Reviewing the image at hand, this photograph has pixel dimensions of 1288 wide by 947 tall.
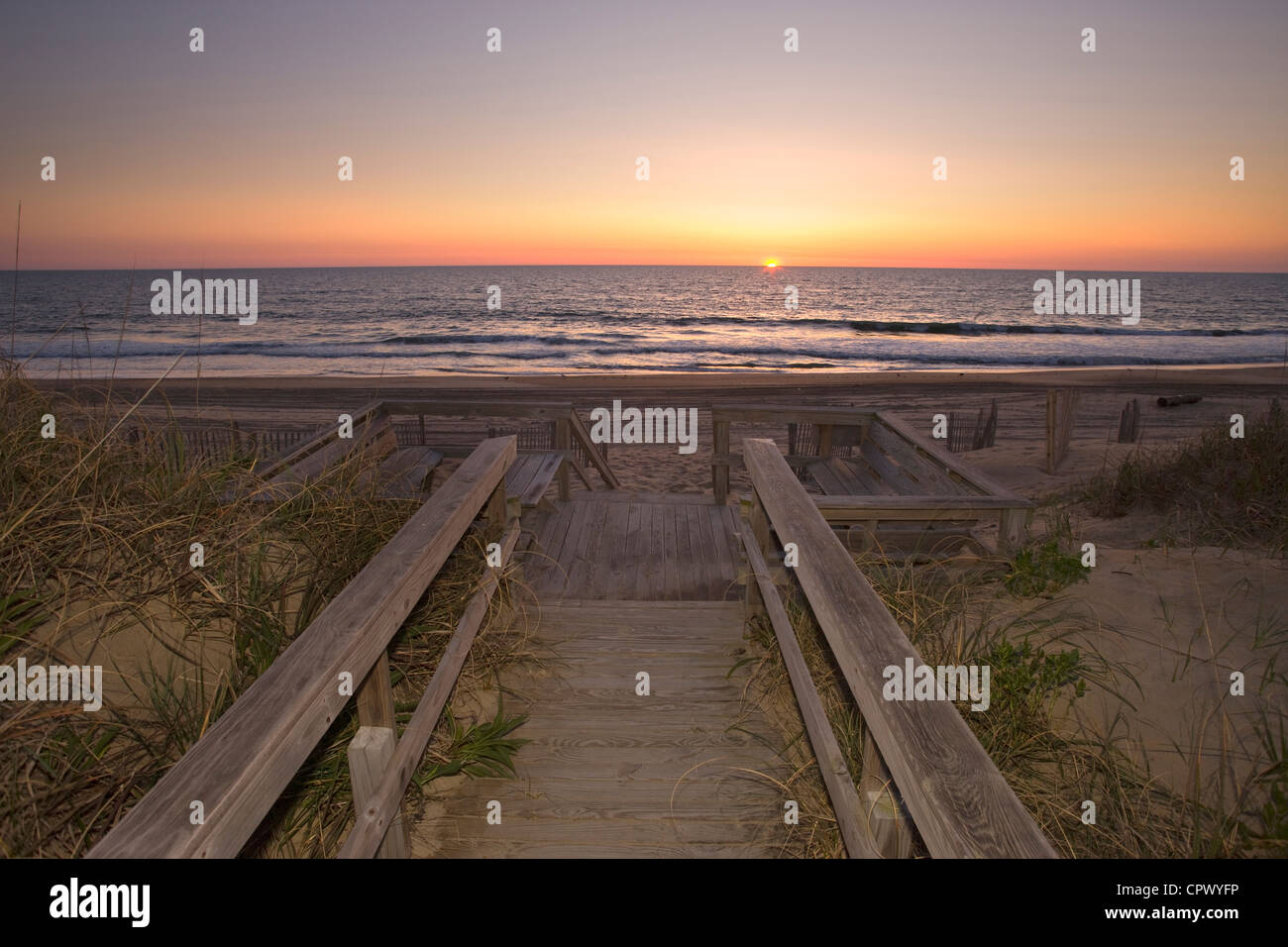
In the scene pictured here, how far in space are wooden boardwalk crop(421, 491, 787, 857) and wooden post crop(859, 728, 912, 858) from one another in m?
0.62

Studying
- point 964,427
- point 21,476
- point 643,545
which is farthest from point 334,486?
point 964,427

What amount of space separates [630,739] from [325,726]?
1776 millimetres

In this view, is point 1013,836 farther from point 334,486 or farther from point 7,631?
point 334,486

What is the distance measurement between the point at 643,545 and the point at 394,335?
3030cm

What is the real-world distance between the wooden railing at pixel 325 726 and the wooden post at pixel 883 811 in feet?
4.27

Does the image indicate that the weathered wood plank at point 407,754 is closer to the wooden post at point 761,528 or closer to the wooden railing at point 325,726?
the wooden railing at point 325,726

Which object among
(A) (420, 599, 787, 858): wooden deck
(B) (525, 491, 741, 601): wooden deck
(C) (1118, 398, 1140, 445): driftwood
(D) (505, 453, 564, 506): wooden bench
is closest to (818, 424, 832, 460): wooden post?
(B) (525, 491, 741, 601): wooden deck

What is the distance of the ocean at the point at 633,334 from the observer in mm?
27047

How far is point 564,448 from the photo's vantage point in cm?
775

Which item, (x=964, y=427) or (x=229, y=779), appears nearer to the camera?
(x=229, y=779)

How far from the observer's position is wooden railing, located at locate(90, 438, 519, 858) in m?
1.14

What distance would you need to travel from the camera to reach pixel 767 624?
3891 mm

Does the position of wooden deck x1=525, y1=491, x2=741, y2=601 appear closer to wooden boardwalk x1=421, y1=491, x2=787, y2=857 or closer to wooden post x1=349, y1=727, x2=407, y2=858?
wooden boardwalk x1=421, y1=491, x2=787, y2=857
